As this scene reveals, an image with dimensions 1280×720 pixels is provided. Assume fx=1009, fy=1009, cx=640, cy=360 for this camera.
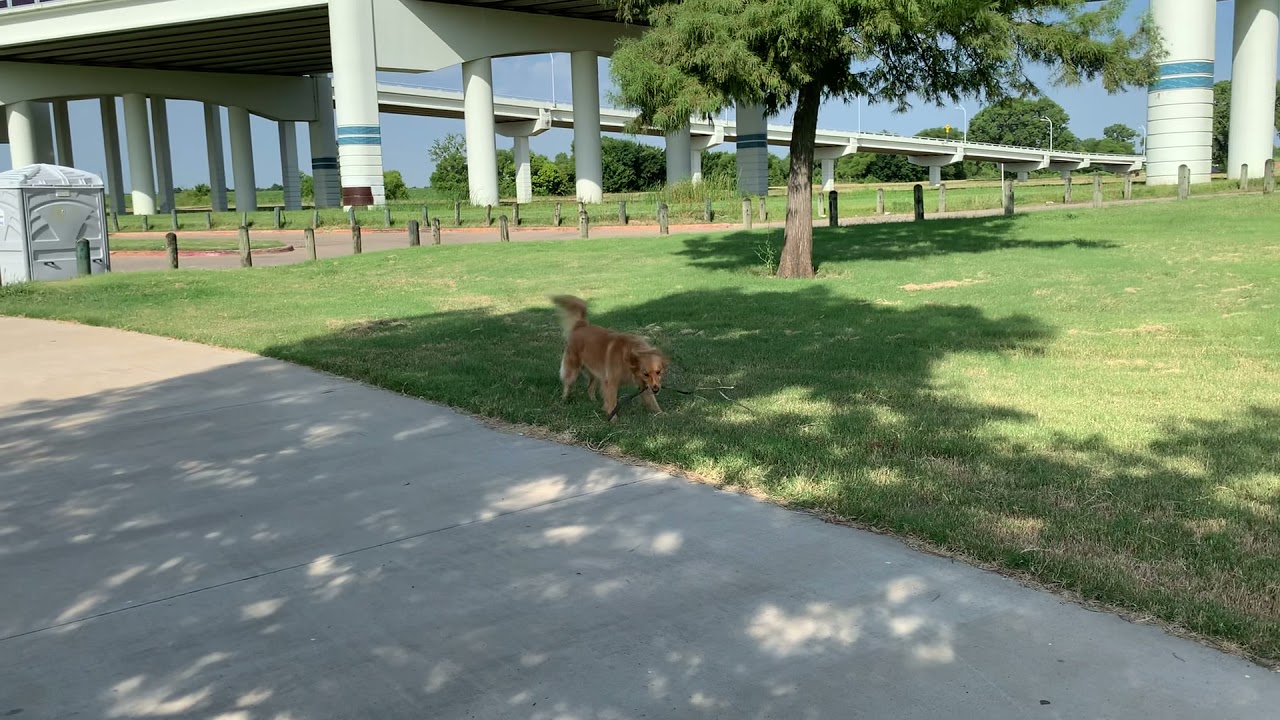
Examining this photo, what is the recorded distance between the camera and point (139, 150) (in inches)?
2320

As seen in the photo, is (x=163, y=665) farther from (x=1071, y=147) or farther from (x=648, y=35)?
(x=1071, y=147)

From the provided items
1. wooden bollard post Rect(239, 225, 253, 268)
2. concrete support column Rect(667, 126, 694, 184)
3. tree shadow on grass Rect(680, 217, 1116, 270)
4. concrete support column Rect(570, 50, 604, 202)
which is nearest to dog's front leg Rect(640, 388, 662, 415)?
tree shadow on grass Rect(680, 217, 1116, 270)

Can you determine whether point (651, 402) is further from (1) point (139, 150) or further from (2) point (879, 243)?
(1) point (139, 150)

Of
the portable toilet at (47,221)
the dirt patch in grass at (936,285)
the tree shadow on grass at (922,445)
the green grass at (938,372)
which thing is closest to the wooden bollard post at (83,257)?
the portable toilet at (47,221)

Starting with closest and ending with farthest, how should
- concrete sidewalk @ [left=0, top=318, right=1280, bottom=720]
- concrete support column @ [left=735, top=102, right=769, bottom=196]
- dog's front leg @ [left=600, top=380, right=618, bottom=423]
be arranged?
concrete sidewalk @ [left=0, top=318, right=1280, bottom=720]
dog's front leg @ [left=600, top=380, right=618, bottom=423]
concrete support column @ [left=735, top=102, right=769, bottom=196]

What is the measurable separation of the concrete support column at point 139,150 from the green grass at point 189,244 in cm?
2347

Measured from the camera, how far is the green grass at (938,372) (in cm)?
435

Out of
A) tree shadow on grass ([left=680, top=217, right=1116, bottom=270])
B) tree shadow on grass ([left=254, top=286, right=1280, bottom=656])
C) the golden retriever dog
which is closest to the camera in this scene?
tree shadow on grass ([left=254, top=286, right=1280, bottom=656])

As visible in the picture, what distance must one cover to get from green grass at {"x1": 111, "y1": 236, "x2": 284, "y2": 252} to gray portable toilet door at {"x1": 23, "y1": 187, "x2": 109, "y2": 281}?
8.37 m

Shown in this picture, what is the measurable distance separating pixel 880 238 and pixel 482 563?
59.5 ft

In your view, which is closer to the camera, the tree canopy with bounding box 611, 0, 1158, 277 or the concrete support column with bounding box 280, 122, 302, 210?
the tree canopy with bounding box 611, 0, 1158, 277

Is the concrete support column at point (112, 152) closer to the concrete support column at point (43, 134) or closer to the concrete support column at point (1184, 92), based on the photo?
the concrete support column at point (43, 134)

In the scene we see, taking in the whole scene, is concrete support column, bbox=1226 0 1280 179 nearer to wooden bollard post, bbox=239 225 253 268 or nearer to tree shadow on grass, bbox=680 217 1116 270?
tree shadow on grass, bbox=680 217 1116 270

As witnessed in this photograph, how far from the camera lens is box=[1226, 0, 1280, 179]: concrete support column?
34.8 m
